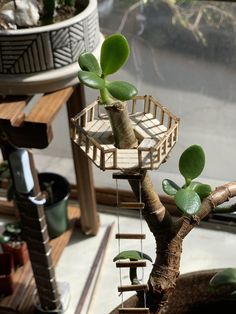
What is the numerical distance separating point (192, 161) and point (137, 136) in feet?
0.25

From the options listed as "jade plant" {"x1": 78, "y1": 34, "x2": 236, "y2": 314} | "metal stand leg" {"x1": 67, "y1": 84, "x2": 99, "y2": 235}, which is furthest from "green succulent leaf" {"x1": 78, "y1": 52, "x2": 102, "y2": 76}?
"metal stand leg" {"x1": 67, "y1": 84, "x2": 99, "y2": 235}

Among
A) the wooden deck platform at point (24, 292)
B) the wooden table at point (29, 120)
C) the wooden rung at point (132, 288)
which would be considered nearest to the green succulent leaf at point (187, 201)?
the wooden rung at point (132, 288)

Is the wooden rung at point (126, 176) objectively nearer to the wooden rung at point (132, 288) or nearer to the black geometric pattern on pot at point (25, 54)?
the wooden rung at point (132, 288)

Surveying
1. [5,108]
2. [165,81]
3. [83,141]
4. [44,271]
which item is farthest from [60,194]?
[83,141]

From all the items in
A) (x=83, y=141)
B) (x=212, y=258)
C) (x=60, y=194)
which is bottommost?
(x=212, y=258)

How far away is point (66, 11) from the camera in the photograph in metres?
1.00

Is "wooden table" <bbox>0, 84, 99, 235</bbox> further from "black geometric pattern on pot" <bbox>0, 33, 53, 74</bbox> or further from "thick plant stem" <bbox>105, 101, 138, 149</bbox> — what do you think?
"thick plant stem" <bbox>105, 101, 138, 149</bbox>

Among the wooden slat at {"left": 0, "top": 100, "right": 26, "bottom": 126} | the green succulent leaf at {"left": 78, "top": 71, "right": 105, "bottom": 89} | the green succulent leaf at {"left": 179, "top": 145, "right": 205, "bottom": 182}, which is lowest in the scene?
the wooden slat at {"left": 0, "top": 100, "right": 26, "bottom": 126}

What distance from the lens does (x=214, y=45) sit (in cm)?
123

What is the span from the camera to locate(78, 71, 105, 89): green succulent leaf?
0.55 metres

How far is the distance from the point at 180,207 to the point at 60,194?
34.6 inches

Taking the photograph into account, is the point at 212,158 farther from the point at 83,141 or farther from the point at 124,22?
the point at 83,141

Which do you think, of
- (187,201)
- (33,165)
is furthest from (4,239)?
(187,201)

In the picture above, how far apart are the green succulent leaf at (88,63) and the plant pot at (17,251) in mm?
854
